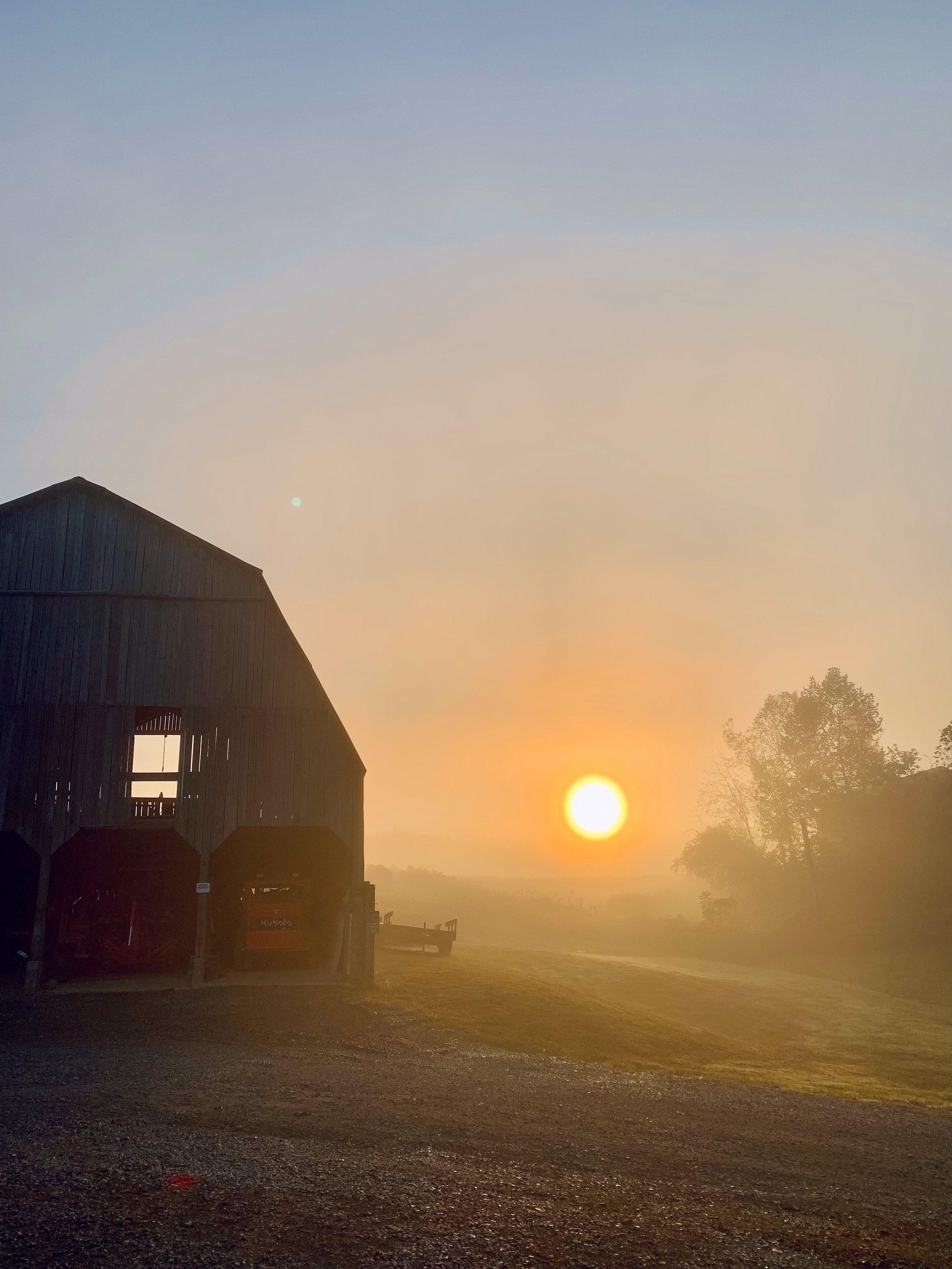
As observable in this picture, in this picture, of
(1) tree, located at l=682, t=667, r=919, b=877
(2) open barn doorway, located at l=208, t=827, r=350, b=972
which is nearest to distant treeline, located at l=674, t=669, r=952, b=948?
(1) tree, located at l=682, t=667, r=919, b=877

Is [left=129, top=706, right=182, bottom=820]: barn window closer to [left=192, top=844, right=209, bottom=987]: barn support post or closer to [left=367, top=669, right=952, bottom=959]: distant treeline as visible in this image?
[left=192, top=844, right=209, bottom=987]: barn support post

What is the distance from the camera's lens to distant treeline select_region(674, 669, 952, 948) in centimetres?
4922

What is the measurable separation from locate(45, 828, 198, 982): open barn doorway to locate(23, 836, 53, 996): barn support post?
90.3 inches

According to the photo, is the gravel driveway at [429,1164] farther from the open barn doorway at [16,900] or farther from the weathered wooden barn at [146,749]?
the open barn doorway at [16,900]

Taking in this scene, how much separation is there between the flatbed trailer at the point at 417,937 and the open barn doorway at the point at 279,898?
772 cm

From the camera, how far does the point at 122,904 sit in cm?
2861

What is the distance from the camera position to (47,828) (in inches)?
964

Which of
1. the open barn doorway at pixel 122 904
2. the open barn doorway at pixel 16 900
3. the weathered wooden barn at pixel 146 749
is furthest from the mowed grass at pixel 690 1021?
the open barn doorway at pixel 16 900

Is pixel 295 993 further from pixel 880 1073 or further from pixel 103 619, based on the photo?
pixel 880 1073

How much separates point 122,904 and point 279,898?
5.65m

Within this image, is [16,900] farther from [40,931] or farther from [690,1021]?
[690,1021]

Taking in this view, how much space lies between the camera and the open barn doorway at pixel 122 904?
27453 mm

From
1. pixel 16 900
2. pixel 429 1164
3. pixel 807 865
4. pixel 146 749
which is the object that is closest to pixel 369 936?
pixel 146 749

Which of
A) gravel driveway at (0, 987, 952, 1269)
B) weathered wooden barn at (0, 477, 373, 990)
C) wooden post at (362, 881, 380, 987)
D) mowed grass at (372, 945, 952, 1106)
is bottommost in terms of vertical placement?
mowed grass at (372, 945, 952, 1106)
